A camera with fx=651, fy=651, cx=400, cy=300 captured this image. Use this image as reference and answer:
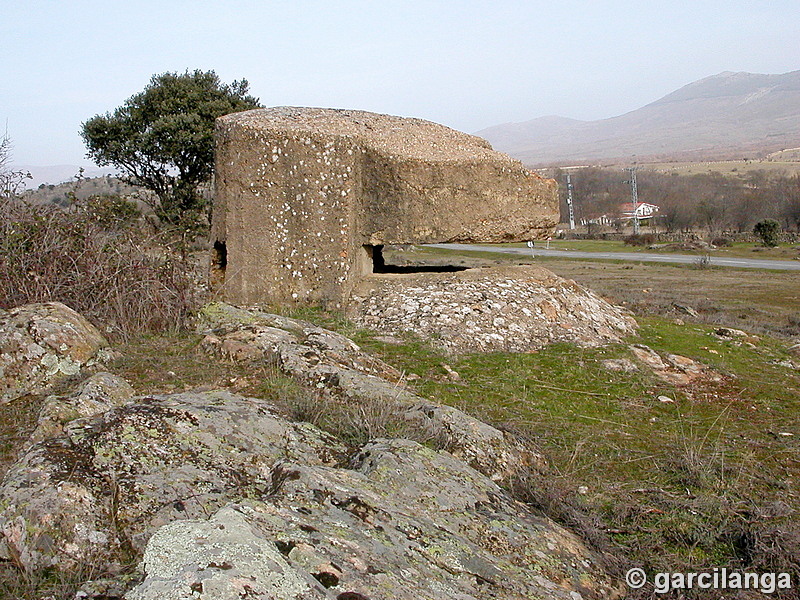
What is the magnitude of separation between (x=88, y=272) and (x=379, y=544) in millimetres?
4958

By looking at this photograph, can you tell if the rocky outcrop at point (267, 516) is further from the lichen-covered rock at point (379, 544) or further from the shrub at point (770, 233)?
the shrub at point (770, 233)

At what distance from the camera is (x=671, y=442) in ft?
17.3

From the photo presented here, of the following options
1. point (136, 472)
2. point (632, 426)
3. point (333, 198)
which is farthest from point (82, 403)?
point (333, 198)

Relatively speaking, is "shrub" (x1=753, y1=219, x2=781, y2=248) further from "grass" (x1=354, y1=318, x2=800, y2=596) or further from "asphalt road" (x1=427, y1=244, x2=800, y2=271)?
"grass" (x1=354, y1=318, x2=800, y2=596)

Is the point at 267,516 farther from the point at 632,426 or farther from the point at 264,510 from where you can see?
the point at 632,426

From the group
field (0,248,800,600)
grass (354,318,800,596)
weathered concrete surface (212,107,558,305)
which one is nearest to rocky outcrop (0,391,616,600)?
field (0,248,800,600)

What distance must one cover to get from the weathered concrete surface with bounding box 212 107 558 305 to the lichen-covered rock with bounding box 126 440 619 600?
493 cm

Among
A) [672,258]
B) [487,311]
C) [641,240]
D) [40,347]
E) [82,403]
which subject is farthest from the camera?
[641,240]

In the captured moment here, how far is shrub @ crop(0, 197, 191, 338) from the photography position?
606cm

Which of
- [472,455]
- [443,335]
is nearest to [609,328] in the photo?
[443,335]

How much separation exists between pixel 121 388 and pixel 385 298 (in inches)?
175

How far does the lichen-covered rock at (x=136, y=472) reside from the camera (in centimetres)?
255

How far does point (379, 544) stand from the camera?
2.57 metres

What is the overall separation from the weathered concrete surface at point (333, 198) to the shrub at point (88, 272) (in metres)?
1.41
